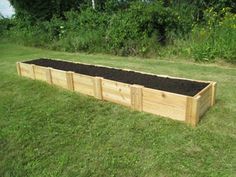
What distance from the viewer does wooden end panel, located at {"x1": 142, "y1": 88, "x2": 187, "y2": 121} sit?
123 inches

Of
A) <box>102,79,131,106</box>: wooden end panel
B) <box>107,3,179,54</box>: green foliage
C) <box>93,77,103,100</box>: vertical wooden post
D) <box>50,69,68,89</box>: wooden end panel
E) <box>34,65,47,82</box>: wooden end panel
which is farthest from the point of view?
<box>107,3,179,54</box>: green foliage

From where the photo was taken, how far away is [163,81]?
3930 millimetres

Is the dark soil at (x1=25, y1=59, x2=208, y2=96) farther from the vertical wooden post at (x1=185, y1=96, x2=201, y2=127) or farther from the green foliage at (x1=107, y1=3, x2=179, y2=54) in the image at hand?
the green foliage at (x1=107, y1=3, x2=179, y2=54)

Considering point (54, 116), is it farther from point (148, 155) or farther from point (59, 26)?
point (59, 26)

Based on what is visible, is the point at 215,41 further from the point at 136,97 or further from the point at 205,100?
the point at 136,97

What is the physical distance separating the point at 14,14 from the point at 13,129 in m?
13.0

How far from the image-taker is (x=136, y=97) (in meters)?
3.54

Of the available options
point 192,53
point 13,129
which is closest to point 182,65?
point 192,53

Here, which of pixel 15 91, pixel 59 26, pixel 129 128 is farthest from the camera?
pixel 59 26

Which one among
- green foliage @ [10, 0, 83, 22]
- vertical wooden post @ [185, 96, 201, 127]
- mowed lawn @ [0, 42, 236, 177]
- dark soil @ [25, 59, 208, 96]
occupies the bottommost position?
mowed lawn @ [0, 42, 236, 177]

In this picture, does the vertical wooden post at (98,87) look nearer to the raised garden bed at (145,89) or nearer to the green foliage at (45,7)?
the raised garden bed at (145,89)

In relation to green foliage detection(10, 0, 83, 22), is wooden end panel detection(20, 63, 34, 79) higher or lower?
lower

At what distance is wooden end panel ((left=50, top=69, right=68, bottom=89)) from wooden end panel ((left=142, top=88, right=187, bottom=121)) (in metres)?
1.70

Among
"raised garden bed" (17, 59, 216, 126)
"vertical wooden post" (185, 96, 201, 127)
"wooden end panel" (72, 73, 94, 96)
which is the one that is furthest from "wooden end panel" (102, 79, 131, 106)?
"vertical wooden post" (185, 96, 201, 127)
